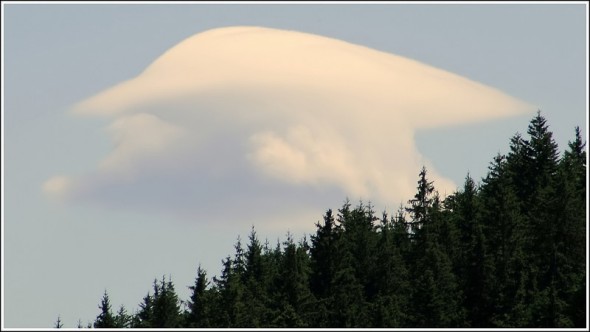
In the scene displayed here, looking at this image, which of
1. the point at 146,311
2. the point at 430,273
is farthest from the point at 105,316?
the point at 430,273

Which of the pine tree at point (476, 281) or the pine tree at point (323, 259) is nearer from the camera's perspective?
the pine tree at point (476, 281)

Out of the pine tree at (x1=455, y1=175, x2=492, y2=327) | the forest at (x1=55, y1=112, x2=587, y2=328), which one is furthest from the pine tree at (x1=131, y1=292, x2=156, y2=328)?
the pine tree at (x1=455, y1=175, x2=492, y2=327)

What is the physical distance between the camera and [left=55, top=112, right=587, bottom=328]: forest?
114m

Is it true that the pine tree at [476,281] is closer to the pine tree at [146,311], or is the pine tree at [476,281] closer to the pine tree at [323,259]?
the pine tree at [323,259]

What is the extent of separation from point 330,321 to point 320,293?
4.43m

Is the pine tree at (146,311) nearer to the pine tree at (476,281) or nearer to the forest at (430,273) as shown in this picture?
the forest at (430,273)

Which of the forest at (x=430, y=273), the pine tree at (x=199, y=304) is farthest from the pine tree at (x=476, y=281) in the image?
the pine tree at (x=199, y=304)

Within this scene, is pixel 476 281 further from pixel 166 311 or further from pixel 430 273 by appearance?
pixel 166 311

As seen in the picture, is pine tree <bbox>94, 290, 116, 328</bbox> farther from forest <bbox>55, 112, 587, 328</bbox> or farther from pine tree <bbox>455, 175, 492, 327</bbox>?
pine tree <bbox>455, 175, 492, 327</bbox>

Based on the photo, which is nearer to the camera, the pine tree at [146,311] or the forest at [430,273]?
the forest at [430,273]

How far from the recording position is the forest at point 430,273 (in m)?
114

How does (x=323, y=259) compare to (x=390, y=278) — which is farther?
(x=390, y=278)

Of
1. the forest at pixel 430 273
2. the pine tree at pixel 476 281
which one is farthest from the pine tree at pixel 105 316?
the pine tree at pixel 476 281

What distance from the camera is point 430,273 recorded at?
4483 inches
